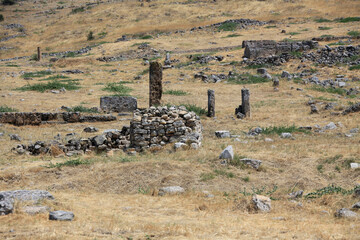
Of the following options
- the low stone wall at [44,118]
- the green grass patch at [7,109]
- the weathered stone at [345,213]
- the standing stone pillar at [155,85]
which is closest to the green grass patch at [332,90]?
the standing stone pillar at [155,85]

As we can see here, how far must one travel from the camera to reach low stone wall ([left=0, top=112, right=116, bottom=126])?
15898 millimetres

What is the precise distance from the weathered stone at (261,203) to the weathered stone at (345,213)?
1094mm

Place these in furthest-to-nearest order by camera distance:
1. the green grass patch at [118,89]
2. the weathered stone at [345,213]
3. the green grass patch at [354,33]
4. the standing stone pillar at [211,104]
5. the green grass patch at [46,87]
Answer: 1. the green grass patch at [354,33]
2. the green grass patch at [46,87]
3. the green grass patch at [118,89]
4. the standing stone pillar at [211,104]
5. the weathered stone at [345,213]

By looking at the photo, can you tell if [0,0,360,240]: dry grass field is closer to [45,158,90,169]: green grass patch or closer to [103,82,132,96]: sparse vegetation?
[45,158,90,169]: green grass patch

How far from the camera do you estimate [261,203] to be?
23.0 feet

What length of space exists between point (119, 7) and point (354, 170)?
5936cm

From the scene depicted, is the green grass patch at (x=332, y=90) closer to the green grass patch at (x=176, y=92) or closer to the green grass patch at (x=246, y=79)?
the green grass patch at (x=246, y=79)

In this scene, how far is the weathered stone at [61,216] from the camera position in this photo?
598cm

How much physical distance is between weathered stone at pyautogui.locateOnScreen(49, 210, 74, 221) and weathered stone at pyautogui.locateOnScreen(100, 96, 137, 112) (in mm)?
12638

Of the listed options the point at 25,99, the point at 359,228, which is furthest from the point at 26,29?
the point at 359,228

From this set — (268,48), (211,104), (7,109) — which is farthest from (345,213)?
(268,48)

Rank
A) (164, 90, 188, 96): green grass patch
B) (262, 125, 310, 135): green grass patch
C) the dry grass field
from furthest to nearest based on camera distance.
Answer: (164, 90, 188, 96): green grass patch, (262, 125, 310, 135): green grass patch, the dry grass field

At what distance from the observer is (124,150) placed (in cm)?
1185

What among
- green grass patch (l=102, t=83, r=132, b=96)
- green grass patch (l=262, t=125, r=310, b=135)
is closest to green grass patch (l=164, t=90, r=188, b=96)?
green grass patch (l=102, t=83, r=132, b=96)
